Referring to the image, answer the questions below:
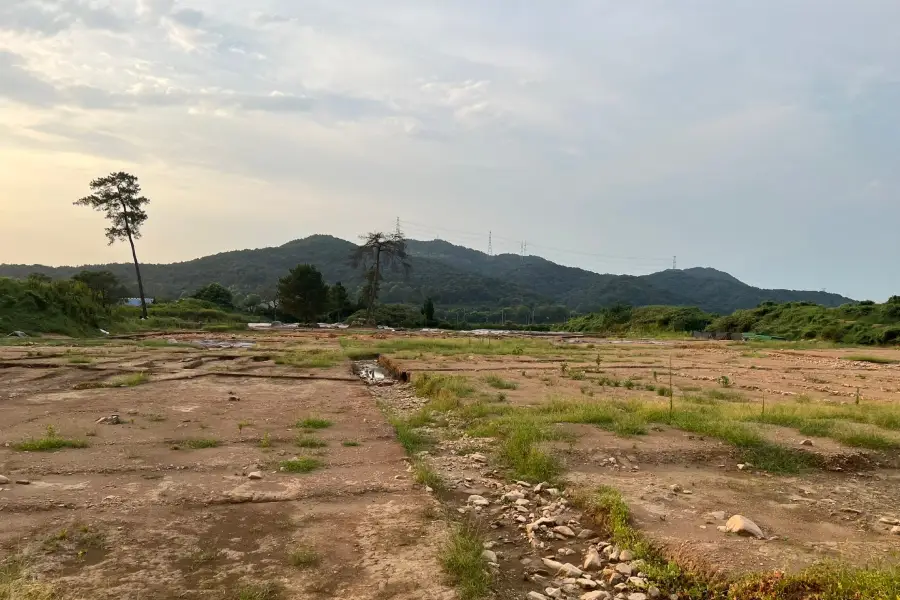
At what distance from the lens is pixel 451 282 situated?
13150cm

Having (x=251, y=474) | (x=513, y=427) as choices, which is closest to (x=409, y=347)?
(x=513, y=427)

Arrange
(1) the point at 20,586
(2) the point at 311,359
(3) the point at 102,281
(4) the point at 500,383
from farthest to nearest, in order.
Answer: (3) the point at 102,281
(2) the point at 311,359
(4) the point at 500,383
(1) the point at 20,586

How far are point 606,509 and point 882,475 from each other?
3.93 meters

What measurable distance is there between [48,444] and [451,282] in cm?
12512

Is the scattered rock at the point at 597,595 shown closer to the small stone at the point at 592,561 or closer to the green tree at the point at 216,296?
the small stone at the point at 592,561

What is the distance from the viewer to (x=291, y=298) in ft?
180

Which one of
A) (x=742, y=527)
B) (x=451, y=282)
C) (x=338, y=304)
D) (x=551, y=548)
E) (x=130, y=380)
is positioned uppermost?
(x=451, y=282)

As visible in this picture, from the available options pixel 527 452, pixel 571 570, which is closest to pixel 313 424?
pixel 527 452

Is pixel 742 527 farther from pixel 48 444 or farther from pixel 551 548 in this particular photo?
pixel 48 444

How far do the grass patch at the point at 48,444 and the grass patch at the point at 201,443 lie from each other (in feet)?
3.84

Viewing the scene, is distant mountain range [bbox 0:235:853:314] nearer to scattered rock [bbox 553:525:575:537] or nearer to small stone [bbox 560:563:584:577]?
scattered rock [bbox 553:525:575:537]

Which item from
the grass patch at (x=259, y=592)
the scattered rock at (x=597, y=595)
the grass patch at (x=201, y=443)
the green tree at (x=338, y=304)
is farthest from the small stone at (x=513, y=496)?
the green tree at (x=338, y=304)

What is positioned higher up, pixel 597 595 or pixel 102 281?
pixel 102 281

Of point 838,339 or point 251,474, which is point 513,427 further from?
point 838,339
